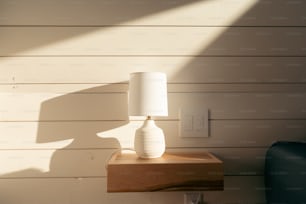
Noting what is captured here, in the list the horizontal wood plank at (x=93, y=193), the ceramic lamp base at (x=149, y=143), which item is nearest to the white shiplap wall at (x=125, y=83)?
the horizontal wood plank at (x=93, y=193)

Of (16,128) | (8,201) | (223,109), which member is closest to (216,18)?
(223,109)

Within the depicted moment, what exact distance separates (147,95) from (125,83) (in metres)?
0.23

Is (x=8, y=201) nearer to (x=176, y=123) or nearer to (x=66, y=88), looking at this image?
(x=66, y=88)

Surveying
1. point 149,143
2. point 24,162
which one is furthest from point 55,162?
point 149,143

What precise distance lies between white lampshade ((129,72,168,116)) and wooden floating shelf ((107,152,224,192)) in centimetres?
21

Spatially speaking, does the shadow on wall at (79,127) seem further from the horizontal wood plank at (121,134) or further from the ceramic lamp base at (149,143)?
the ceramic lamp base at (149,143)

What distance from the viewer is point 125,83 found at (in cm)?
122

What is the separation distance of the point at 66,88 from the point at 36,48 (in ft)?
0.80

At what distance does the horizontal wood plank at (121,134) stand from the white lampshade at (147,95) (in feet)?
0.63

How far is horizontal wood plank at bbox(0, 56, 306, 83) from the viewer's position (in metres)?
1.21

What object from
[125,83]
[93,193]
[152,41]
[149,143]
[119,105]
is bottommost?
[93,193]

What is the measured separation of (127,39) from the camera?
1.23 m

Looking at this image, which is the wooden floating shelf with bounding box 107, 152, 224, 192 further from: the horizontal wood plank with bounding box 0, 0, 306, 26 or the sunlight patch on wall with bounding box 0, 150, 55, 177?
the horizontal wood plank with bounding box 0, 0, 306, 26

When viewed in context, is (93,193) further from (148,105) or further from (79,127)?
(148,105)
